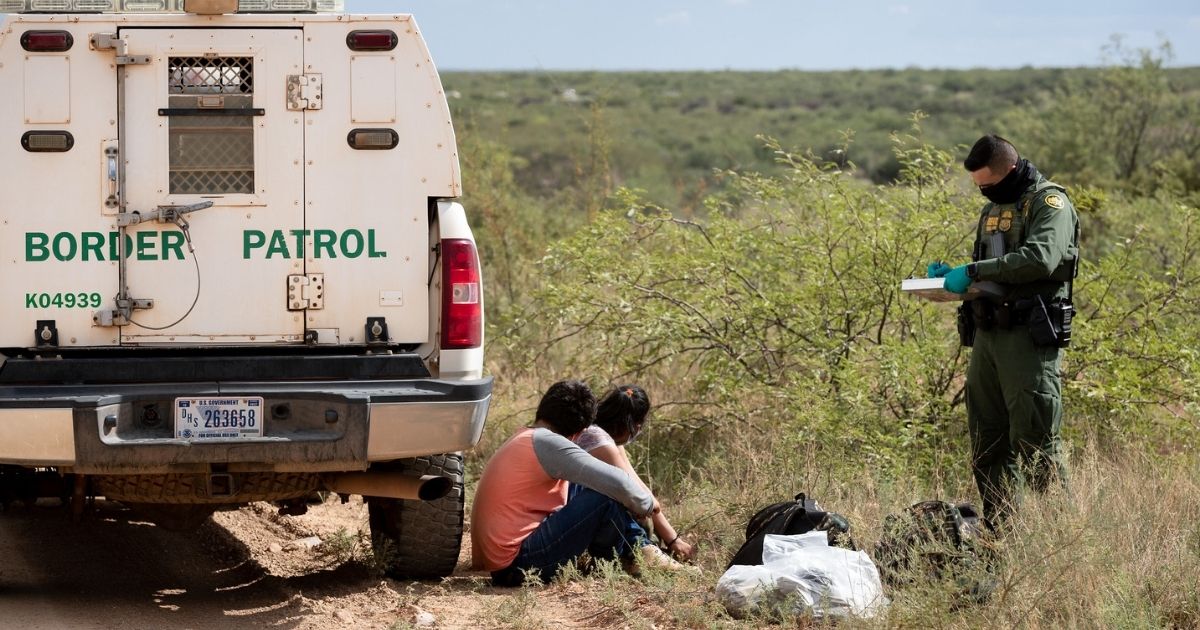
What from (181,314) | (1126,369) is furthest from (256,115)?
(1126,369)

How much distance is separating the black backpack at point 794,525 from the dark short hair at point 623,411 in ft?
3.16

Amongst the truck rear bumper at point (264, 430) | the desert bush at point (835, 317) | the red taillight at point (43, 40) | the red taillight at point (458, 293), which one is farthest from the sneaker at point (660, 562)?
the red taillight at point (43, 40)

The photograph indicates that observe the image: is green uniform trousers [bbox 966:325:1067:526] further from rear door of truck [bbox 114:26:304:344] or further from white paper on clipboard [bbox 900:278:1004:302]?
rear door of truck [bbox 114:26:304:344]

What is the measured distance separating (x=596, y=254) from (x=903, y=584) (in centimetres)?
355

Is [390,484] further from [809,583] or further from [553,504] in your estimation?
[809,583]

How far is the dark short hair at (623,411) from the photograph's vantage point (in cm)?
629

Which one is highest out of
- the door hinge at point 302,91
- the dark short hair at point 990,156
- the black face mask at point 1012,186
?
the door hinge at point 302,91

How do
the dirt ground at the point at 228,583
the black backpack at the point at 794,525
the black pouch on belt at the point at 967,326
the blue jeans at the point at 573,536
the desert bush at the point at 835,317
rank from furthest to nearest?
the desert bush at the point at 835,317, the black pouch on belt at the point at 967,326, the blue jeans at the point at 573,536, the black backpack at the point at 794,525, the dirt ground at the point at 228,583

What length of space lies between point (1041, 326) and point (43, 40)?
4.15m

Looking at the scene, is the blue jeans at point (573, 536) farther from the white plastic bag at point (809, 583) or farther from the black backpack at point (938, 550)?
the black backpack at point (938, 550)

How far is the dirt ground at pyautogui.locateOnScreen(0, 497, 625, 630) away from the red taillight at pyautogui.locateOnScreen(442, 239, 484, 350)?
41.3 inches

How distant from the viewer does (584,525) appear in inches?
228

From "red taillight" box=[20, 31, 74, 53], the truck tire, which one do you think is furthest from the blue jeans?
"red taillight" box=[20, 31, 74, 53]

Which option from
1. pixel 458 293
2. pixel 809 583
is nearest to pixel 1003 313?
pixel 809 583
